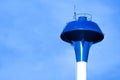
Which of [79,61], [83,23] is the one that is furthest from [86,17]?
[79,61]

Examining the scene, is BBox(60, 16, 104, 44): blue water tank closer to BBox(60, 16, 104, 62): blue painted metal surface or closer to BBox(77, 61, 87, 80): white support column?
BBox(60, 16, 104, 62): blue painted metal surface

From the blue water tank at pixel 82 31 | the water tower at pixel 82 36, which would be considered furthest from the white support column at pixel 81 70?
the blue water tank at pixel 82 31

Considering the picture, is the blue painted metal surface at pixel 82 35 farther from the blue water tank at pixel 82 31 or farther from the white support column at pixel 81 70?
the white support column at pixel 81 70

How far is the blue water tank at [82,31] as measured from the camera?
55156mm

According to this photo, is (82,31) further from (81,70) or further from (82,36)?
(81,70)

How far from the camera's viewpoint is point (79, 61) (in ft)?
182

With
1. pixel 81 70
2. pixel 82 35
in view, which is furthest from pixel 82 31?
pixel 81 70

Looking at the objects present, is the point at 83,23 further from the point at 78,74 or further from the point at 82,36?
the point at 78,74

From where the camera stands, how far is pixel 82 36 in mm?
55875

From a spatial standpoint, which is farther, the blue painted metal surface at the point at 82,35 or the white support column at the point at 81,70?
the blue painted metal surface at the point at 82,35

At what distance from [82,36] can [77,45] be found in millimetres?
1328

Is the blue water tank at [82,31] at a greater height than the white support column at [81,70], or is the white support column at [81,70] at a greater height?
the blue water tank at [82,31]

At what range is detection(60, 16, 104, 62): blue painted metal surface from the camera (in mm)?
55247

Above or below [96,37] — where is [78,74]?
below
